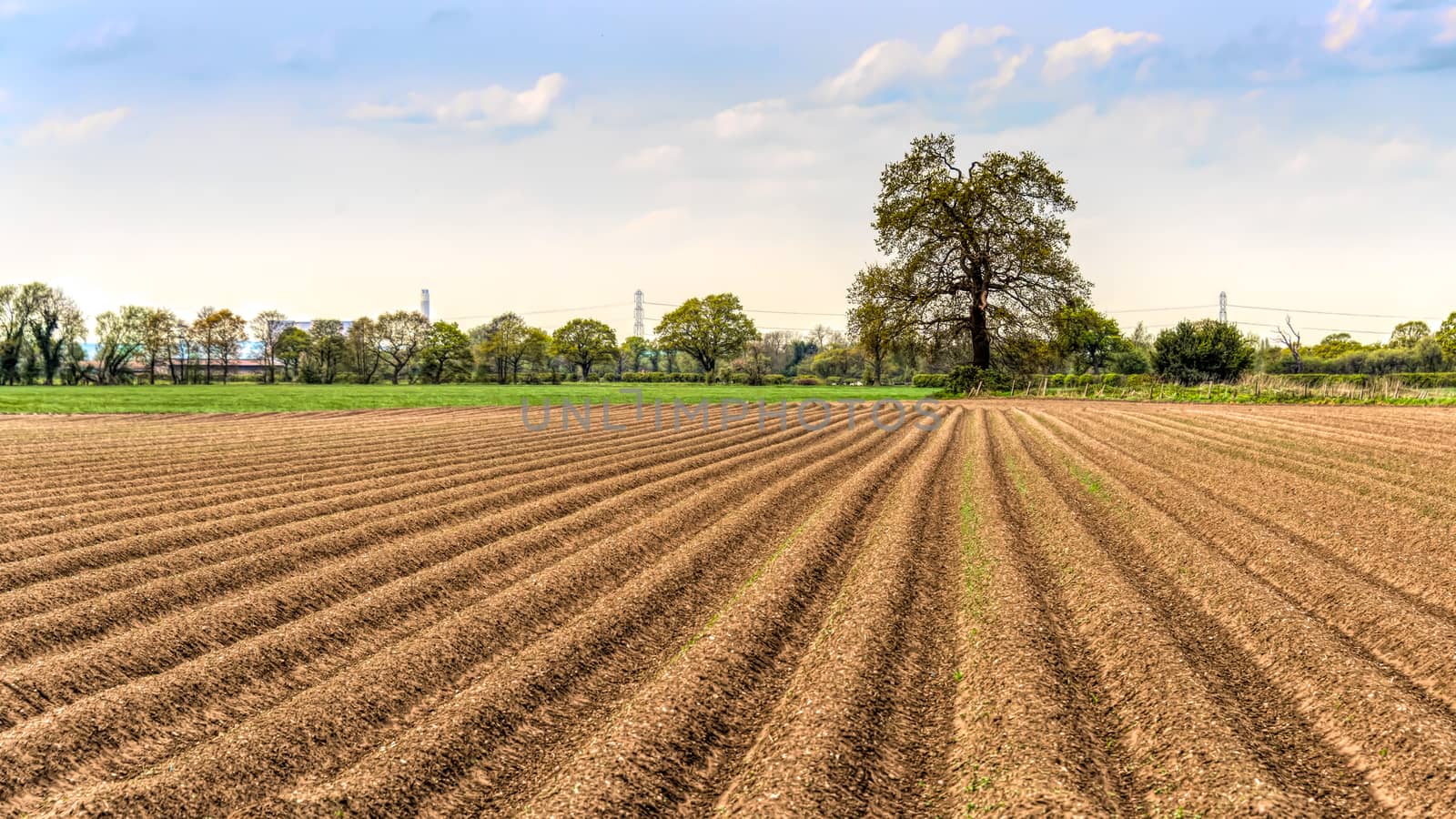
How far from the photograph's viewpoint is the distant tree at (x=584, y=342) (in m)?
88.6

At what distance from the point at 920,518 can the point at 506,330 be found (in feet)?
264

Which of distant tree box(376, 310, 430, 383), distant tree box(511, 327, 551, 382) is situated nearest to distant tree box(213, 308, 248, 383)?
distant tree box(376, 310, 430, 383)

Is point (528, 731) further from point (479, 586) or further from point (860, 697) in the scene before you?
point (479, 586)

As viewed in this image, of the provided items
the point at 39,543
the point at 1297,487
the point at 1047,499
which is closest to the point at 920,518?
the point at 1047,499

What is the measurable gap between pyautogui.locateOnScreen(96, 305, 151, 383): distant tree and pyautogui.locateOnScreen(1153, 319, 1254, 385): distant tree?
7986 centimetres

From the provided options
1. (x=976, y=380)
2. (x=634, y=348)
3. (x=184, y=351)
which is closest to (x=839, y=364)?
(x=634, y=348)

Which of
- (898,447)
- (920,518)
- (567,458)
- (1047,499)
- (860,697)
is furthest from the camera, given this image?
(898,447)

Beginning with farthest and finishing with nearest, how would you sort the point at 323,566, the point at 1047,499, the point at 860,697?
1. the point at 1047,499
2. the point at 323,566
3. the point at 860,697

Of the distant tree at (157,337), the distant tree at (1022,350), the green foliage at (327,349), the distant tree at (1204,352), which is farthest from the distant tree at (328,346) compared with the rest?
the distant tree at (1204,352)

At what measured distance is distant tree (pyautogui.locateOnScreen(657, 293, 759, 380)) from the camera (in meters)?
82.8

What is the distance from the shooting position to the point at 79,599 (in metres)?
6.12

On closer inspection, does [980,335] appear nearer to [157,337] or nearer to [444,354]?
[444,354]

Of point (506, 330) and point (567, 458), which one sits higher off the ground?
point (506, 330)

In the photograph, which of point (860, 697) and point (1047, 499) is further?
point (1047, 499)
